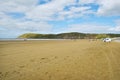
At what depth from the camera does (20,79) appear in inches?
297

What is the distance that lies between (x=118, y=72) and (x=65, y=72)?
2781 mm

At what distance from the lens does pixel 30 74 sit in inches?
328

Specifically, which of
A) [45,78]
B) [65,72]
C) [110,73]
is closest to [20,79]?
[45,78]

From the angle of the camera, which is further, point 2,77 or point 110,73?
point 110,73

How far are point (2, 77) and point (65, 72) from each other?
3.20m

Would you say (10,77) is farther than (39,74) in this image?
No

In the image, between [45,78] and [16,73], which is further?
[16,73]

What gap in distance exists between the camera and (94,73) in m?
8.45

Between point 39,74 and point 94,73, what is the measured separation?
9.37 ft

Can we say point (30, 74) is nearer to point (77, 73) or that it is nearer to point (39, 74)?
point (39, 74)

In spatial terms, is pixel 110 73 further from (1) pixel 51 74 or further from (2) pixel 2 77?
(2) pixel 2 77

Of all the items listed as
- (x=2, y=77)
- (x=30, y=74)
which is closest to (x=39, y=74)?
(x=30, y=74)

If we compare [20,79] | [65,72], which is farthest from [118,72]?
[20,79]

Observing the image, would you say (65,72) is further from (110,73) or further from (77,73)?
(110,73)
